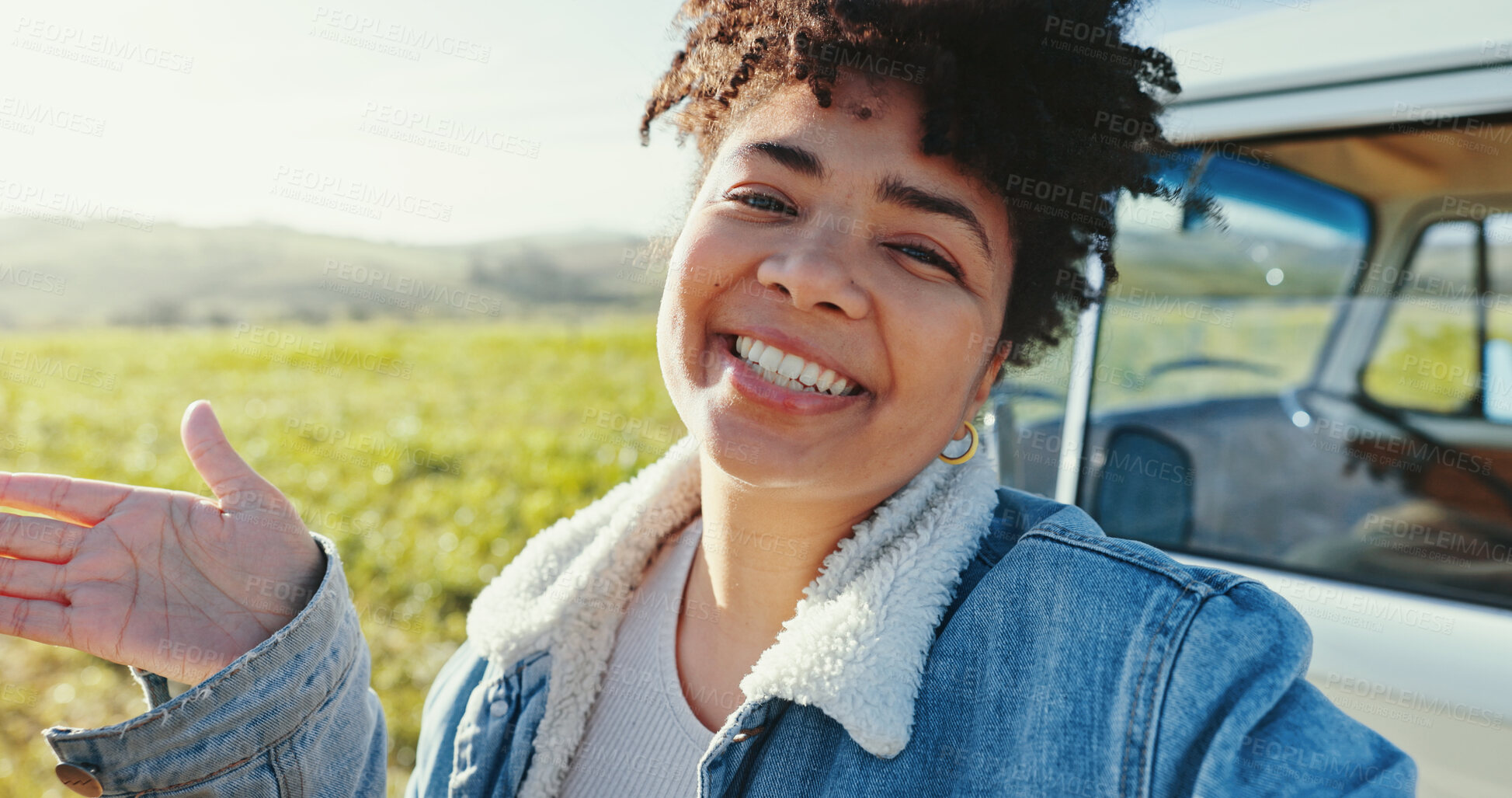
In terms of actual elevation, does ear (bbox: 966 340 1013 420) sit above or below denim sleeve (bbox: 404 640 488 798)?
above

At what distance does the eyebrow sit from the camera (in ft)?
4.15

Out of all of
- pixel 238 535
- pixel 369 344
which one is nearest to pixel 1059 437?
pixel 238 535

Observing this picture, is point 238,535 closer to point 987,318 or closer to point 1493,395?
point 987,318

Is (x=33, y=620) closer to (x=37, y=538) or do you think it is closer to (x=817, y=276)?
(x=37, y=538)

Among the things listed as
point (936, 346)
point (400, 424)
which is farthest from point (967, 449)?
point (400, 424)

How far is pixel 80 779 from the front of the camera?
4.31 ft

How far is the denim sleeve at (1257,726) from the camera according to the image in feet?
3.18

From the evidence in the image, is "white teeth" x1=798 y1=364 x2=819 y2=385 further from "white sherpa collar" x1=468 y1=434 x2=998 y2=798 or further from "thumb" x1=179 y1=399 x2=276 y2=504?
"thumb" x1=179 y1=399 x2=276 y2=504

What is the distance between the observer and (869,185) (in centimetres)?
126

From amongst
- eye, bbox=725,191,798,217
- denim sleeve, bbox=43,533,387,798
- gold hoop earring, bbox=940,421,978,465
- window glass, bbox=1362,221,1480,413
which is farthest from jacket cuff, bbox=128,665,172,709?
window glass, bbox=1362,221,1480,413

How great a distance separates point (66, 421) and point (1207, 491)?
8.98m

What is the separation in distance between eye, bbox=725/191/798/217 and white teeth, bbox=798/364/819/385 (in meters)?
0.24

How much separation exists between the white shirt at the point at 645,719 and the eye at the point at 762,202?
0.64 m

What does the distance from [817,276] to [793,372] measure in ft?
0.46
